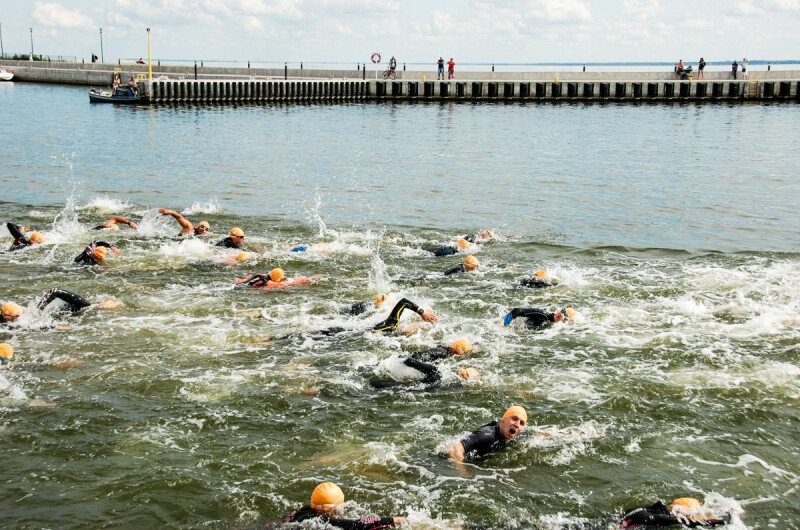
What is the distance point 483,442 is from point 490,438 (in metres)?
0.12

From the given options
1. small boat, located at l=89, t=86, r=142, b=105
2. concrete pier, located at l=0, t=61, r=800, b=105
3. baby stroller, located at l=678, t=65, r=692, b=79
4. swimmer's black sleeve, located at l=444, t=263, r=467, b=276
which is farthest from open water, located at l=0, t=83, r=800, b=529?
baby stroller, located at l=678, t=65, r=692, b=79

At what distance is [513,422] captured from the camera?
10.8m

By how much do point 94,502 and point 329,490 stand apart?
3021 millimetres

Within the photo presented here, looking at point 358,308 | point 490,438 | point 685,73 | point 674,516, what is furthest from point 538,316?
point 685,73

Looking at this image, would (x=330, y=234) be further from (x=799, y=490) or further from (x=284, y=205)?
(x=799, y=490)

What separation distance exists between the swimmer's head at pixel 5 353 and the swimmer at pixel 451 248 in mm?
11165

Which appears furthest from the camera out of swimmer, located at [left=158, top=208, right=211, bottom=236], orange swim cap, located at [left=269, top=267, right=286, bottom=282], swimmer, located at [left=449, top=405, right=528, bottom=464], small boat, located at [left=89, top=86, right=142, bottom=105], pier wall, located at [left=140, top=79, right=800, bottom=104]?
pier wall, located at [left=140, top=79, right=800, bottom=104]

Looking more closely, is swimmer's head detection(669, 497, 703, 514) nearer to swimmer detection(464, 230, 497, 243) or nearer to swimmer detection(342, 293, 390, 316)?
swimmer detection(342, 293, 390, 316)

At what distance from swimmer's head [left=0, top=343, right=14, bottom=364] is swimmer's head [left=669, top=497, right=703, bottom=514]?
34.6ft

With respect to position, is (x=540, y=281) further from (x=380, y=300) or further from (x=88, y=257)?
(x=88, y=257)

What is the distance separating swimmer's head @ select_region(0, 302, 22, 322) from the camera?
1525 cm

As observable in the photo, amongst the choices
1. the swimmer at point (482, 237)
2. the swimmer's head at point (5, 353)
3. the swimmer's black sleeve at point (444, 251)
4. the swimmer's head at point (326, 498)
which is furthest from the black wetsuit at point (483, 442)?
the swimmer at point (482, 237)

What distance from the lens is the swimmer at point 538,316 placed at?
15.4 metres

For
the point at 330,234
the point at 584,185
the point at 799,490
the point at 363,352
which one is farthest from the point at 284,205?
the point at 799,490
